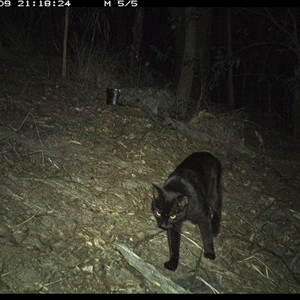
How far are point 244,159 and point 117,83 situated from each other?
10.9 feet

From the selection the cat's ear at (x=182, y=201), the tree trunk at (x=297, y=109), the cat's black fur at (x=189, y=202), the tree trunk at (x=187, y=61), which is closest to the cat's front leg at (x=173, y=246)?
the cat's black fur at (x=189, y=202)

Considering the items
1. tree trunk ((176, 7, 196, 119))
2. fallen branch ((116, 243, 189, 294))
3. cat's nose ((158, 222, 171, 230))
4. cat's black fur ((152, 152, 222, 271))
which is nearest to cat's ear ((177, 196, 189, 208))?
cat's black fur ((152, 152, 222, 271))

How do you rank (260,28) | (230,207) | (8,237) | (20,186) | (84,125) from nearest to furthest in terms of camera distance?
(8,237) < (20,186) < (230,207) < (84,125) < (260,28)

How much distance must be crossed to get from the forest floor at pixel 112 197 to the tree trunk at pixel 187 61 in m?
0.49

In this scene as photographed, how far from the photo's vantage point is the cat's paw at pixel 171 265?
11.3 feet

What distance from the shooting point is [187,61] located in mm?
6387

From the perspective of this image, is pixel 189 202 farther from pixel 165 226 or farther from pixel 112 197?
pixel 112 197

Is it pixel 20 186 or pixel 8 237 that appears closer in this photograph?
pixel 8 237

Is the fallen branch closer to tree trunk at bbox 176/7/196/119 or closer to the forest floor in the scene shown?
the forest floor

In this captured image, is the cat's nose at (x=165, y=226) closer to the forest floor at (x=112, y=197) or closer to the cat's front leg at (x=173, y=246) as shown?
the cat's front leg at (x=173, y=246)

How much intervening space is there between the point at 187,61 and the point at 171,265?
13.7 feet

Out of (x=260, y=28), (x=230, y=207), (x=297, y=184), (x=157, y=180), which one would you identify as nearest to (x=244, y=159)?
(x=297, y=184)

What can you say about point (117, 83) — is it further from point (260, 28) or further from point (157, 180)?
point (260, 28)

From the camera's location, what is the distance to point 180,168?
14.3 ft
